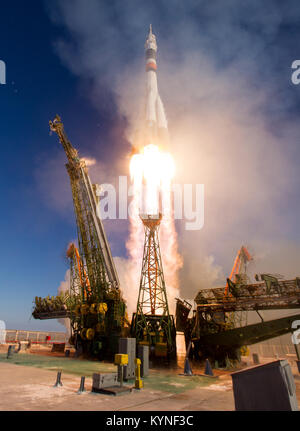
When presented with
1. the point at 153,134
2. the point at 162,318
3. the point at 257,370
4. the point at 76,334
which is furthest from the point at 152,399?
the point at 153,134

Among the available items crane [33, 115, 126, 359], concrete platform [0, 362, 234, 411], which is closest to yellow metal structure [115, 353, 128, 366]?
concrete platform [0, 362, 234, 411]

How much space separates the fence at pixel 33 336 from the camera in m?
53.4

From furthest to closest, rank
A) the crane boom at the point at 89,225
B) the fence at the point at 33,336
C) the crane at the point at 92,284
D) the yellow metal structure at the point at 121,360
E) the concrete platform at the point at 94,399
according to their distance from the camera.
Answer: the fence at the point at 33,336
the crane boom at the point at 89,225
the crane at the point at 92,284
the yellow metal structure at the point at 121,360
the concrete platform at the point at 94,399

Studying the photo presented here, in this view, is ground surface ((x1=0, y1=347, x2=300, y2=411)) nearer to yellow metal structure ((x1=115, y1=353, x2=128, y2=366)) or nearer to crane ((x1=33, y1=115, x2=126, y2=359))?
yellow metal structure ((x1=115, y1=353, x2=128, y2=366))

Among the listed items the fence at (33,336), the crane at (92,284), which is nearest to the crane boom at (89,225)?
the crane at (92,284)

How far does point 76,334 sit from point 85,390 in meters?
31.3

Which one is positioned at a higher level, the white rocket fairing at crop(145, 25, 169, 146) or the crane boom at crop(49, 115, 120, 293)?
the white rocket fairing at crop(145, 25, 169, 146)

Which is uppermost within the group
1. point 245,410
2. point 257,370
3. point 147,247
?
point 147,247

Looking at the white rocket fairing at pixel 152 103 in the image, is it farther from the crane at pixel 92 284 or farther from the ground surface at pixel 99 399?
the ground surface at pixel 99 399

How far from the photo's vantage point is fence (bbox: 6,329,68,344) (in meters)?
53.4

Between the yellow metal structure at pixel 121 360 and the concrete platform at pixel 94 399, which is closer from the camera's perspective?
the concrete platform at pixel 94 399

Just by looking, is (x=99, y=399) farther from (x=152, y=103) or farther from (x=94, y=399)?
(x=152, y=103)

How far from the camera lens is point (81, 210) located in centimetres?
4403
